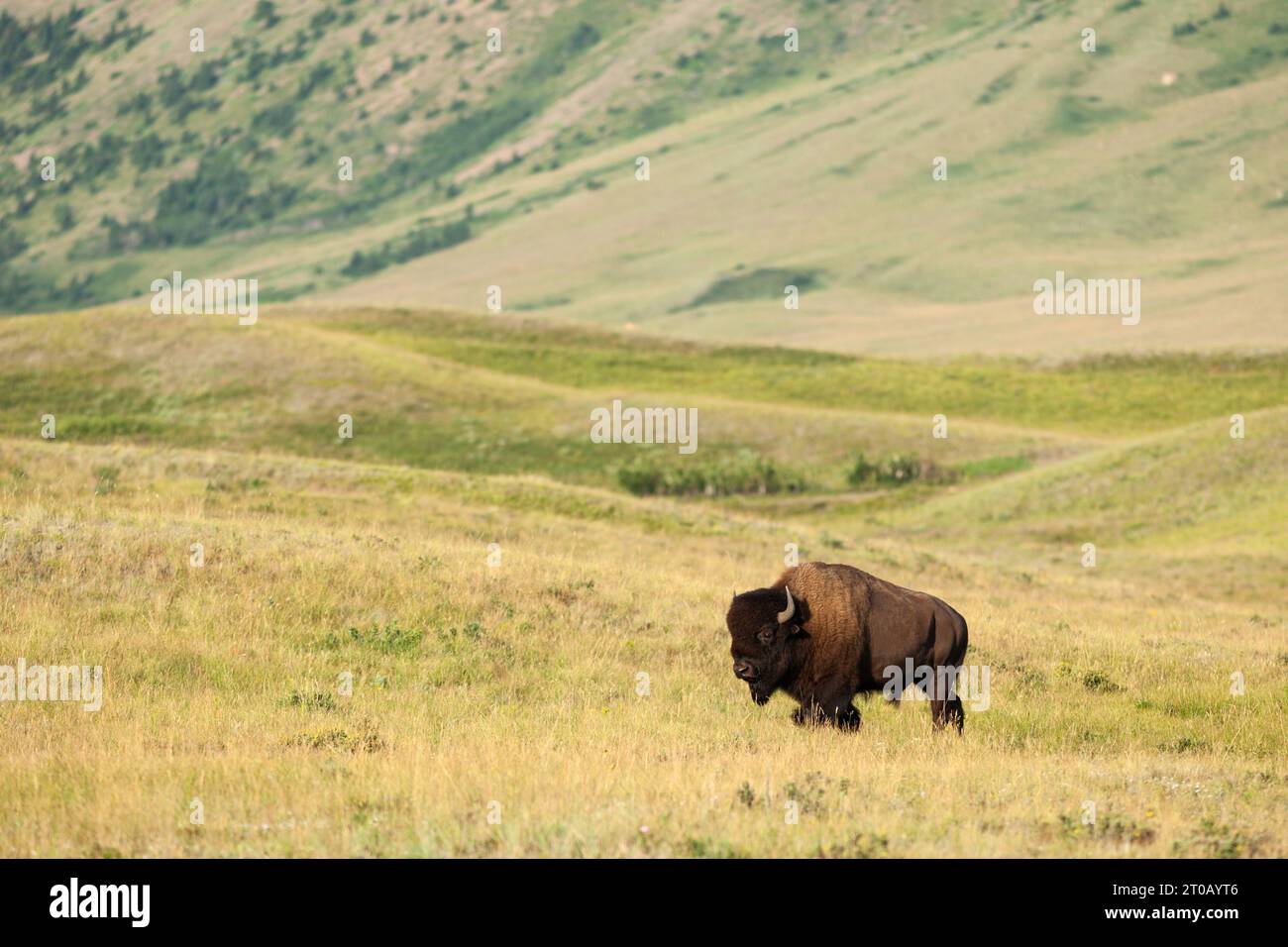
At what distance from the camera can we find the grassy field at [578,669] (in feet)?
30.4

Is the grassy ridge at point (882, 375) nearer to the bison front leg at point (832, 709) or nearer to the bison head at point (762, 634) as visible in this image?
the bison front leg at point (832, 709)

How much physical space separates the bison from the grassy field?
0.46 m

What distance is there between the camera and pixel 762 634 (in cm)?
1263

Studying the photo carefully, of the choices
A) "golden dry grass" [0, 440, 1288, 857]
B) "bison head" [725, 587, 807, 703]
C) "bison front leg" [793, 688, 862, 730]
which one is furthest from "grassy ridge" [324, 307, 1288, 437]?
"bison head" [725, 587, 807, 703]

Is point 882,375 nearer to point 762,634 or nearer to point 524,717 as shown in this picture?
point 524,717

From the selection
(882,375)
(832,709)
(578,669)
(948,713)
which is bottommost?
(948,713)

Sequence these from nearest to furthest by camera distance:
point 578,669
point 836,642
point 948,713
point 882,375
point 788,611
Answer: point 788,611, point 836,642, point 948,713, point 578,669, point 882,375

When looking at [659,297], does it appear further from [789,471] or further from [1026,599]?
[1026,599]

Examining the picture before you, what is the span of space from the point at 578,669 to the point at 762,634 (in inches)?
156

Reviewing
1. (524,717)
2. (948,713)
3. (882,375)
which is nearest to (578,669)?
(524,717)

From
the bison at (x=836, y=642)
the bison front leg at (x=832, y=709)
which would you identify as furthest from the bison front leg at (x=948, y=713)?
the bison front leg at (x=832, y=709)

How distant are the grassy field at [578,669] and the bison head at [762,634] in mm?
719

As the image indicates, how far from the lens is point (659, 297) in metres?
196
